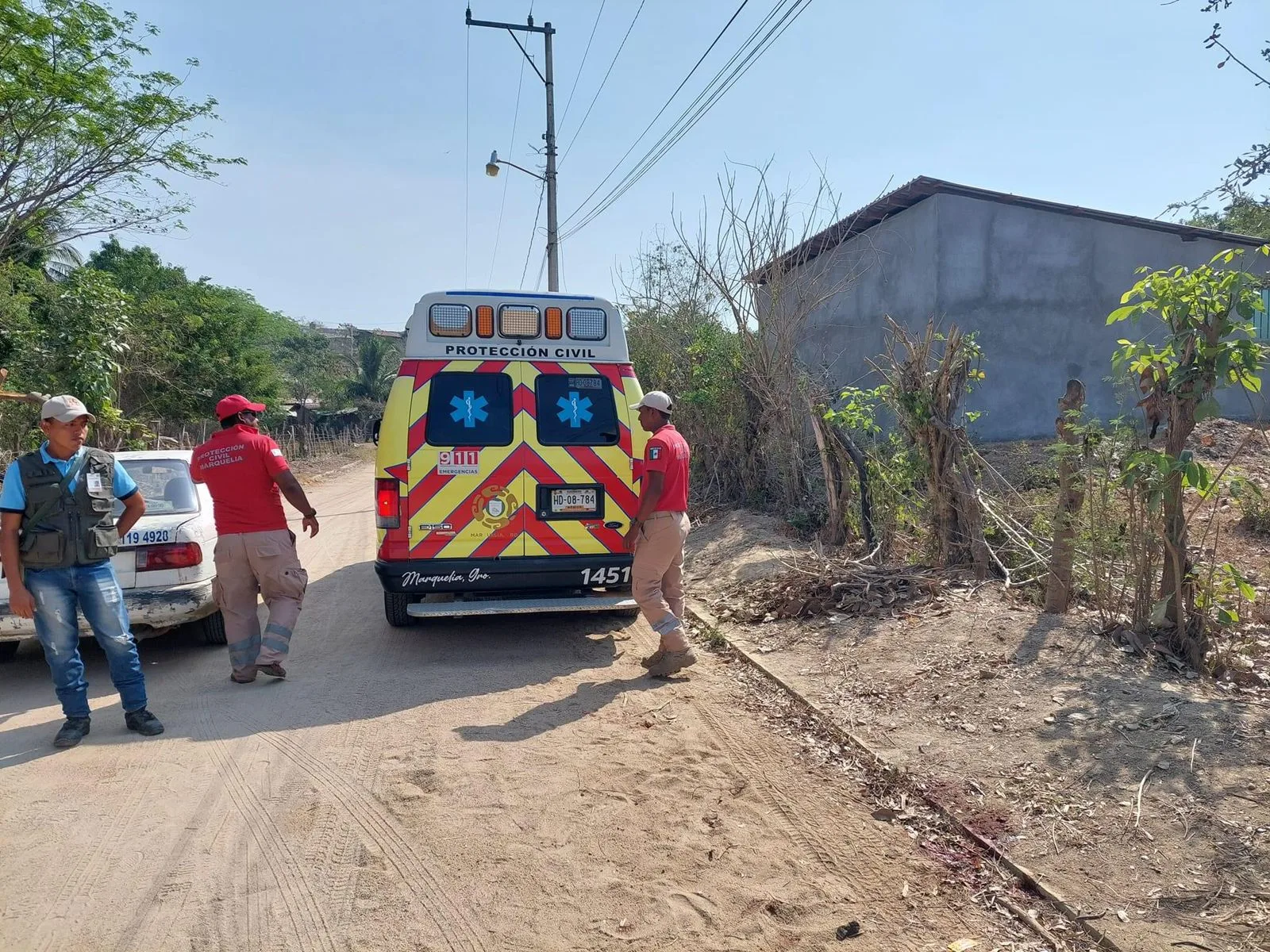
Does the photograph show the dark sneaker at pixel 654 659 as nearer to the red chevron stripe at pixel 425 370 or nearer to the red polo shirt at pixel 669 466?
the red polo shirt at pixel 669 466

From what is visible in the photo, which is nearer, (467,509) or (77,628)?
(77,628)

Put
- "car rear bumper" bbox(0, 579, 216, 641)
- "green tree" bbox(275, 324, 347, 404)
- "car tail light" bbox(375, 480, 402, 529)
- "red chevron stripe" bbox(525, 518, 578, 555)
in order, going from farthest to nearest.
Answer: "green tree" bbox(275, 324, 347, 404), "red chevron stripe" bbox(525, 518, 578, 555), "car tail light" bbox(375, 480, 402, 529), "car rear bumper" bbox(0, 579, 216, 641)

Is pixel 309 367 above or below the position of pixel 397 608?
above

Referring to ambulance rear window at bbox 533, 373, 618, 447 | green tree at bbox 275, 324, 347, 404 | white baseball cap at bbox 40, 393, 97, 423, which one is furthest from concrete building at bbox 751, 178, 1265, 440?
green tree at bbox 275, 324, 347, 404

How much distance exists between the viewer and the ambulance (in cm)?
607

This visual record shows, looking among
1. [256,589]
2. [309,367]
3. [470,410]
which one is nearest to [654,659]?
[470,410]

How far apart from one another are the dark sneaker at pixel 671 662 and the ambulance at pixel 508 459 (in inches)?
28.4

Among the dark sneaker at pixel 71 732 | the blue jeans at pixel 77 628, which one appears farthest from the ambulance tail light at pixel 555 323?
the dark sneaker at pixel 71 732

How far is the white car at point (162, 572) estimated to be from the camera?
5754 millimetres

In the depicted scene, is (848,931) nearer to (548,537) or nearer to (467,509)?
(548,537)

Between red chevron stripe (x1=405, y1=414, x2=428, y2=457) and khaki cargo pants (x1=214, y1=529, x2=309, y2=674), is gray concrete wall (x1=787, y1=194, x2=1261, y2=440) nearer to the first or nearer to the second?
red chevron stripe (x1=405, y1=414, x2=428, y2=457)

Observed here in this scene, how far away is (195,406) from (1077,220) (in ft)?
72.2

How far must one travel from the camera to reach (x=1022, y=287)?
52.9 feet

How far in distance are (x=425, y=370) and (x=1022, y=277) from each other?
13543 millimetres
